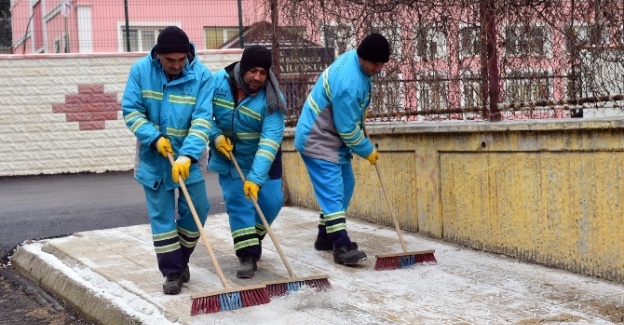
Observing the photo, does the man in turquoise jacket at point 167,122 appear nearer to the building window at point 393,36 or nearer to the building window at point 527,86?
the building window at point 527,86

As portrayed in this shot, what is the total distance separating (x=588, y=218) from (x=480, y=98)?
1.48 m

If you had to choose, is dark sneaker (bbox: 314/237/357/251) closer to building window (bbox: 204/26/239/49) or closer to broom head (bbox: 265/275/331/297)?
broom head (bbox: 265/275/331/297)

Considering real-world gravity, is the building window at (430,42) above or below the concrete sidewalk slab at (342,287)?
above

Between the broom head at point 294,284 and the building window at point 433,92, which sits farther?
the building window at point 433,92

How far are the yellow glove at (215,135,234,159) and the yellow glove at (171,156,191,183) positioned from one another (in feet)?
2.02

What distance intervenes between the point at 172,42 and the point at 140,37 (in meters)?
11.0

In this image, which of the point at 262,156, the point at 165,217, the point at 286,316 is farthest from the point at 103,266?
the point at 286,316

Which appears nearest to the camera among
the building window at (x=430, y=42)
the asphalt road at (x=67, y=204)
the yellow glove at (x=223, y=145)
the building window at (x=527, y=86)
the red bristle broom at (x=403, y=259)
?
the yellow glove at (x=223, y=145)

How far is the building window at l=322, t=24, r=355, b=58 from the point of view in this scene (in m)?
8.13

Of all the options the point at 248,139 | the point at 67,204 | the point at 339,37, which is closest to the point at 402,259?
the point at 248,139

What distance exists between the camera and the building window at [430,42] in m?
7.11

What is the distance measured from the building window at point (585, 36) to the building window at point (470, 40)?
2.39 ft

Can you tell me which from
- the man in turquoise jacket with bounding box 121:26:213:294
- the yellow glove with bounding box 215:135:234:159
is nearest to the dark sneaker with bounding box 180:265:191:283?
the man in turquoise jacket with bounding box 121:26:213:294

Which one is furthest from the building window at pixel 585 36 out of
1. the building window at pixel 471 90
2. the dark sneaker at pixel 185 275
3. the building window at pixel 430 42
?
the dark sneaker at pixel 185 275
